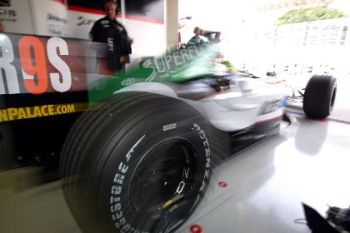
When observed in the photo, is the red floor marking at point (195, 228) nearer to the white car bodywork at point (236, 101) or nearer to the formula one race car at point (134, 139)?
the formula one race car at point (134, 139)

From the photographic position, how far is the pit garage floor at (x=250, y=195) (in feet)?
3.08

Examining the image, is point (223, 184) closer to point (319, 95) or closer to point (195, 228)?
point (195, 228)

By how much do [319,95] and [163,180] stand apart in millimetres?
2223

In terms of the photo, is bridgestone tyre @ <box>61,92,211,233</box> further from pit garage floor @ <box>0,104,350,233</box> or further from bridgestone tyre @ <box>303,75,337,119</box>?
bridgestone tyre @ <box>303,75,337,119</box>

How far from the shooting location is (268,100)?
5.16ft

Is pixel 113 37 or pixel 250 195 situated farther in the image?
pixel 250 195

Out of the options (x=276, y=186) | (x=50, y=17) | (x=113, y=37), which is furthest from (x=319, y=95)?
(x=50, y=17)

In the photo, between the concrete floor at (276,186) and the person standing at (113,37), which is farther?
the concrete floor at (276,186)

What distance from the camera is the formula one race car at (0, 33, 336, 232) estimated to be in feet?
2.03

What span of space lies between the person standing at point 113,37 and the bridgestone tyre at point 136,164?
0.13 metres

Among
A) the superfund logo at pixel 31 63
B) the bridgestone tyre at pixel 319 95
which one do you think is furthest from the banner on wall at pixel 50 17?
the bridgestone tyre at pixel 319 95

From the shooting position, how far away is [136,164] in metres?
0.65

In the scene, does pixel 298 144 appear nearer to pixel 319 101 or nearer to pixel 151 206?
pixel 319 101

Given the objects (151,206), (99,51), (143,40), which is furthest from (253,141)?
(99,51)
